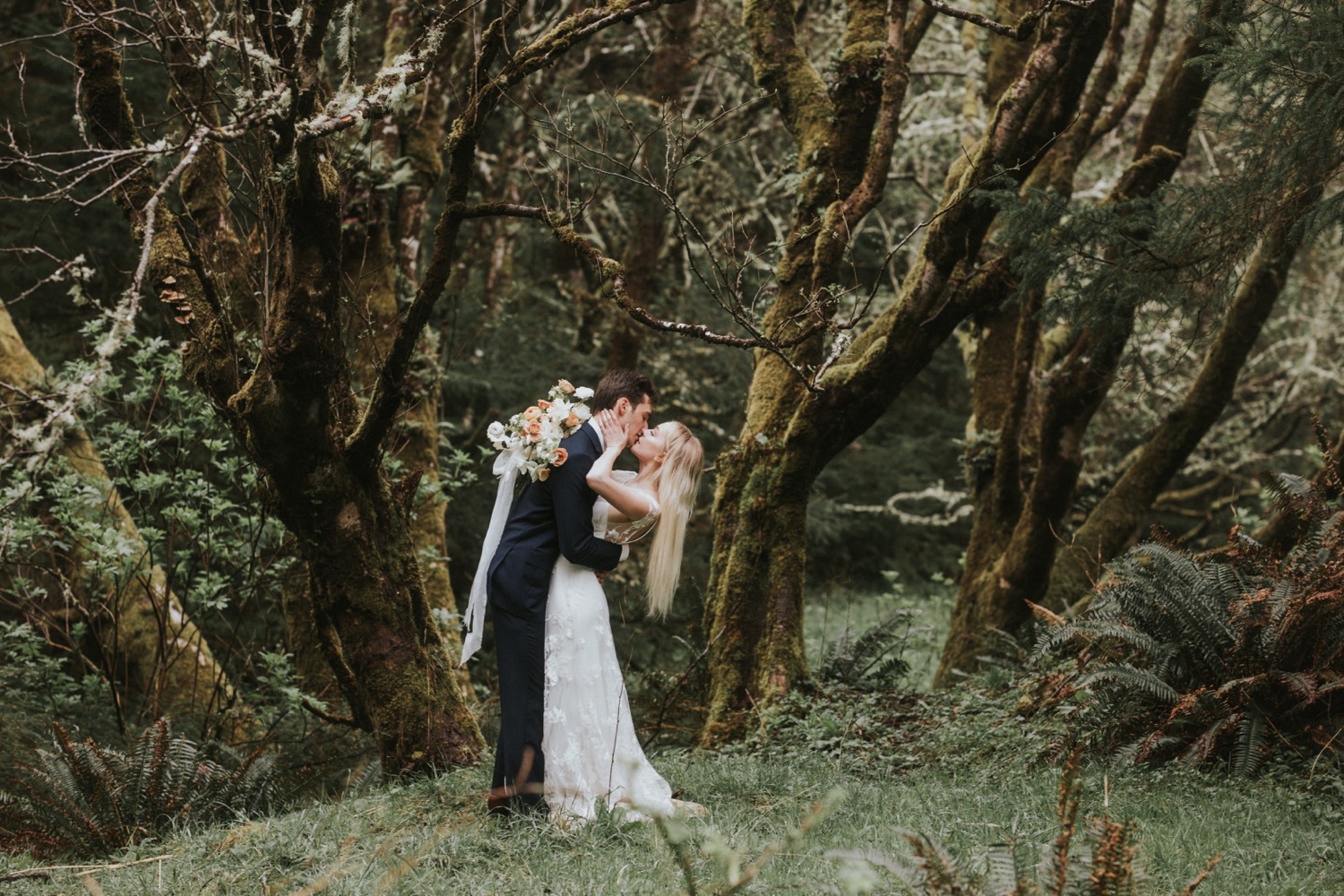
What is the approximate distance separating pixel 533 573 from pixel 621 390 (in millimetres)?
1018

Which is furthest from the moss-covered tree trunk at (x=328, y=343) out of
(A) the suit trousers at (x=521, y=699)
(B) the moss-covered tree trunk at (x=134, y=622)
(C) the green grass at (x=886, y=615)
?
(C) the green grass at (x=886, y=615)

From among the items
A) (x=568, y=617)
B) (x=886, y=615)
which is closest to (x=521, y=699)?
(x=568, y=617)

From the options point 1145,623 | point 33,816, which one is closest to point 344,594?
point 33,816

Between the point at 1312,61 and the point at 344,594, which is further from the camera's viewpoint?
the point at 344,594

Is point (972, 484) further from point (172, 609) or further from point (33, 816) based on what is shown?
point (33, 816)

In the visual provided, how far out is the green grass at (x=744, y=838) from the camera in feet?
13.8

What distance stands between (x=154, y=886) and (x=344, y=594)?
82.6 inches

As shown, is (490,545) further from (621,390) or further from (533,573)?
(621,390)

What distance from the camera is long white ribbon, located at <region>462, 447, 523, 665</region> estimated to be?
580cm

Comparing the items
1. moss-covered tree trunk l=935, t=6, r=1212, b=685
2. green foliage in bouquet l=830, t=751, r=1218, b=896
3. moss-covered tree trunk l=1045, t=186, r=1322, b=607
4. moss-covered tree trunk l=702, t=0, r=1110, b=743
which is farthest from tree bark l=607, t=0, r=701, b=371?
green foliage in bouquet l=830, t=751, r=1218, b=896

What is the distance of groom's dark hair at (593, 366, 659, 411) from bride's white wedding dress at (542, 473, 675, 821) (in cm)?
51

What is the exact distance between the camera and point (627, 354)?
14.2 metres

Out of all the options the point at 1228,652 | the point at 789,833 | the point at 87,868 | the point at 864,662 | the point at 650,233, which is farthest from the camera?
the point at 650,233

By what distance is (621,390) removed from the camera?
589cm
